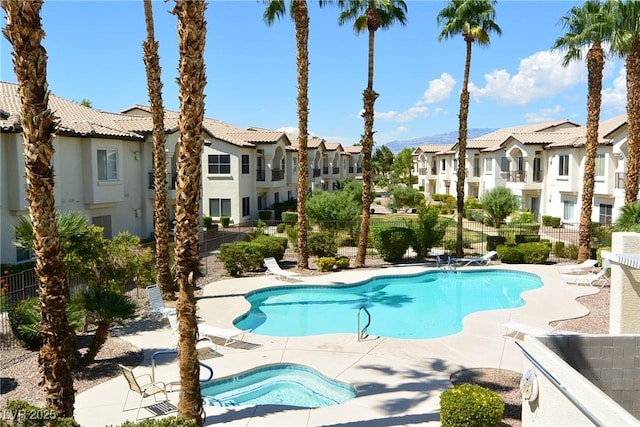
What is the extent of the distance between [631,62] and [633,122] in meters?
2.72

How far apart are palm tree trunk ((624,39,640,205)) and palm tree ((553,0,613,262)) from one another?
122cm

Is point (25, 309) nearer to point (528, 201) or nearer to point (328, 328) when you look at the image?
point (328, 328)

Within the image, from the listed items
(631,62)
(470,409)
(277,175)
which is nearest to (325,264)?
(631,62)

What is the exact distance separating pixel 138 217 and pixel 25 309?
673 inches

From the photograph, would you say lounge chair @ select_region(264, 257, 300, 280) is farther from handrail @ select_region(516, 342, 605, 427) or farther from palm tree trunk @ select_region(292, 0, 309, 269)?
handrail @ select_region(516, 342, 605, 427)

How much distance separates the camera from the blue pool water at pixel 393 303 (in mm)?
17609

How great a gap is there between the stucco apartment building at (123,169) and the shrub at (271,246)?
23.8 ft

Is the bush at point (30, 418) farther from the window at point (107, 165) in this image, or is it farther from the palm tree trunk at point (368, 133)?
the window at point (107, 165)

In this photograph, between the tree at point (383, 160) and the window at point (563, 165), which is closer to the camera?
the window at point (563, 165)

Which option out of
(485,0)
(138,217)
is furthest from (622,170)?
(138,217)

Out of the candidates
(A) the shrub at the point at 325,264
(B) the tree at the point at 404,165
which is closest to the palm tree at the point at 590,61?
(A) the shrub at the point at 325,264

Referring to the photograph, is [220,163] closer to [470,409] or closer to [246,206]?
[246,206]

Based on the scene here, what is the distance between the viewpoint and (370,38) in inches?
966

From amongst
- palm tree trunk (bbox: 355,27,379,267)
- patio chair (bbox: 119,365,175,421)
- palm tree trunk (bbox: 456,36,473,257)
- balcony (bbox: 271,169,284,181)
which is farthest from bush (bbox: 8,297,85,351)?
balcony (bbox: 271,169,284,181)
